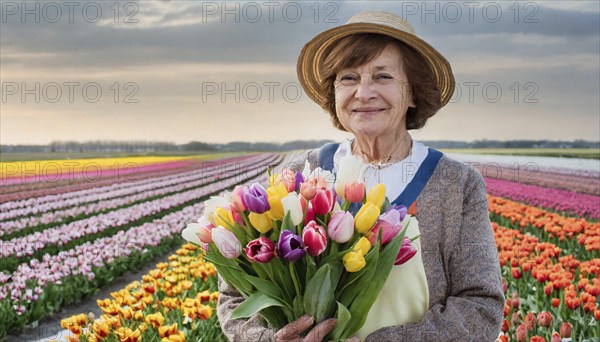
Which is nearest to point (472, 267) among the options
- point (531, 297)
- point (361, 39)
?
point (361, 39)

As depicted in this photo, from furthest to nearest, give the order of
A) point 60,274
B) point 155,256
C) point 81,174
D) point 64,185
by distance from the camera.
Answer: point 81,174 < point 64,185 < point 155,256 < point 60,274

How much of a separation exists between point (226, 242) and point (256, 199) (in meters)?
0.15

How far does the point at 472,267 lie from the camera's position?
6.45 ft

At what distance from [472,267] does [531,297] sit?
2.73 m

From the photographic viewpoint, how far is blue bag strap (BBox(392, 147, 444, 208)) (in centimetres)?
209

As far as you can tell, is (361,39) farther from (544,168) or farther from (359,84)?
(544,168)

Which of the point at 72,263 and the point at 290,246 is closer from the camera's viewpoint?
the point at 290,246

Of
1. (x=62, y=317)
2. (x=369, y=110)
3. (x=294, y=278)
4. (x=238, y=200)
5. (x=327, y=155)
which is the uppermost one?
(x=369, y=110)

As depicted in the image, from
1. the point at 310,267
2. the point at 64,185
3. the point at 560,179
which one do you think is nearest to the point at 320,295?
the point at 310,267

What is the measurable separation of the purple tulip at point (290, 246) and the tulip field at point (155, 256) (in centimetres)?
33

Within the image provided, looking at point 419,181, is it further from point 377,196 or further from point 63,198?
point 63,198

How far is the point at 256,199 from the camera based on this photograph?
1.62 metres

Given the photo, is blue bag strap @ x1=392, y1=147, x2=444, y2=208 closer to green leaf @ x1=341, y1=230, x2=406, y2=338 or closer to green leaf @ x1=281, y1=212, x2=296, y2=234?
green leaf @ x1=341, y1=230, x2=406, y2=338

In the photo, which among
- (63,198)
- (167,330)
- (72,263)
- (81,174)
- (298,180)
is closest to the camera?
(298,180)
